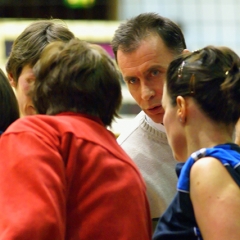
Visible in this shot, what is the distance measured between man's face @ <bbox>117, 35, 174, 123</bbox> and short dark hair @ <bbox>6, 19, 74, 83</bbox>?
10.5 inches

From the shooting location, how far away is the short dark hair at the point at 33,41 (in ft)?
6.27

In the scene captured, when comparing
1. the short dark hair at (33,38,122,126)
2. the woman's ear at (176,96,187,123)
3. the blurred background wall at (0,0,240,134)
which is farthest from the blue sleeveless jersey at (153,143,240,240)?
the blurred background wall at (0,0,240,134)

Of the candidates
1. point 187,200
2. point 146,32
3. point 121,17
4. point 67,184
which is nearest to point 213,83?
point 187,200

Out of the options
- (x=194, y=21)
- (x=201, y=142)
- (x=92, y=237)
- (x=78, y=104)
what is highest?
(x=78, y=104)

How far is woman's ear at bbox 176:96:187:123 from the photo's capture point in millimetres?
1546

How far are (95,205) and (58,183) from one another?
4.7 inches

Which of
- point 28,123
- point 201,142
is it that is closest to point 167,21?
point 201,142

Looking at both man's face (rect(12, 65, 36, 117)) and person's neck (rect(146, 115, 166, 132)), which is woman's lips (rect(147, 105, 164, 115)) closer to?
person's neck (rect(146, 115, 166, 132))

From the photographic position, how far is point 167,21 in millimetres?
2238

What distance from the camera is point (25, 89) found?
6.24ft

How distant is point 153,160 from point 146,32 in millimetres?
454

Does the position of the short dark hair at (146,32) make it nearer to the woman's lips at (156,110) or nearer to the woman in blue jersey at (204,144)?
the woman's lips at (156,110)

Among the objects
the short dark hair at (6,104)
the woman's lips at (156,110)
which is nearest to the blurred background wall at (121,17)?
the woman's lips at (156,110)

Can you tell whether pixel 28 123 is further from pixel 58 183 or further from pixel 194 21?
pixel 194 21
